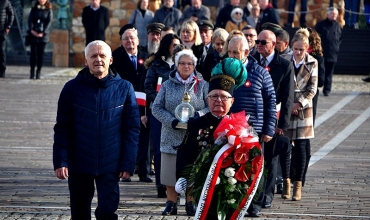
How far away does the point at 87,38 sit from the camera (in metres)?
27.2

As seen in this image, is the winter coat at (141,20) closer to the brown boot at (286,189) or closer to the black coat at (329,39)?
the black coat at (329,39)

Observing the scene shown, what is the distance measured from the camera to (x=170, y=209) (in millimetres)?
10680

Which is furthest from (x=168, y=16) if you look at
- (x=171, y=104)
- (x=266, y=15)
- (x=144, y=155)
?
(x=171, y=104)

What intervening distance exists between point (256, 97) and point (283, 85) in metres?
1.07

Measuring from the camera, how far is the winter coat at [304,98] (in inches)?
488

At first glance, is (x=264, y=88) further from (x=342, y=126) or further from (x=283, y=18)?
(x=283, y=18)

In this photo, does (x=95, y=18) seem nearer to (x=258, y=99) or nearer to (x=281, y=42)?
(x=281, y=42)

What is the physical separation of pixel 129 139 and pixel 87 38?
1875 cm

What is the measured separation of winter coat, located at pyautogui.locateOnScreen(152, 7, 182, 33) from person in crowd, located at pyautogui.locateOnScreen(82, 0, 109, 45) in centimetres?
276

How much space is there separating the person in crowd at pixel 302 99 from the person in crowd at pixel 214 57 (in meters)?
0.90

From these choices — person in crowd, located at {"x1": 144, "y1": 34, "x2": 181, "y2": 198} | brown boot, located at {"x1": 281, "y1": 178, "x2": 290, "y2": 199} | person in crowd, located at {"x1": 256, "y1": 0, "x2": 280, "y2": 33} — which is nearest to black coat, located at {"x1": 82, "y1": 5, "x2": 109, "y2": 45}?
person in crowd, located at {"x1": 256, "y1": 0, "x2": 280, "y2": 33}

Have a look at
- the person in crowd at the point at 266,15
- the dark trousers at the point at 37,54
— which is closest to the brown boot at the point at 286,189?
the person in crowd at the point at 266,15

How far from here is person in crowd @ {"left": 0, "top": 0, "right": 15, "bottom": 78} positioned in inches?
1027

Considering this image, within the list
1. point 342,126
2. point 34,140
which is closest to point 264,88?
point 34,140
